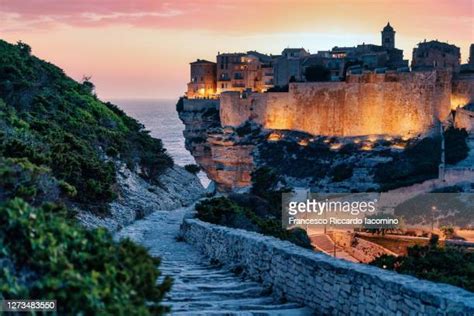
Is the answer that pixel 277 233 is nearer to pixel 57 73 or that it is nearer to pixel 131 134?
pixel 131 134

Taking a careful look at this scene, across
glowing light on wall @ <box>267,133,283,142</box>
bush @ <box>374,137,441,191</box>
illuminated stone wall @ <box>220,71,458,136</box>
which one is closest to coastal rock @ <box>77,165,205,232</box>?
bush @ <box>374,137,441,191</box>

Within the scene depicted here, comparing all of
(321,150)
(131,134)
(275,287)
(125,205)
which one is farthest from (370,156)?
(275,287)

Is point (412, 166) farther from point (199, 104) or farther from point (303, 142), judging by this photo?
point (199, 104)

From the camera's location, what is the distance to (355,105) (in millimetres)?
44031

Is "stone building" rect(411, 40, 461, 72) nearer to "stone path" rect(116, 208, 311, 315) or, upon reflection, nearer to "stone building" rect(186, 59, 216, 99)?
"stone building" rect(186, 59, 216, 99)

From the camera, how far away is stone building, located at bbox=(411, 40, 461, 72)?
47531 millimetres

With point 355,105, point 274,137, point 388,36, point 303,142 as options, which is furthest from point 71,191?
point 388,36

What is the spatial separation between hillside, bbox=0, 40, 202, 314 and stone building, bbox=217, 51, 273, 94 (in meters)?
26.0

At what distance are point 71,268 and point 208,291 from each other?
12.2 ft

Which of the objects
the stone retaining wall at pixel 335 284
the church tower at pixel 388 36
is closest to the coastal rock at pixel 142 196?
the stone retaining wall at pixel 335 284

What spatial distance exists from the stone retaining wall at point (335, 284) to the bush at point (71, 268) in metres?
1.99

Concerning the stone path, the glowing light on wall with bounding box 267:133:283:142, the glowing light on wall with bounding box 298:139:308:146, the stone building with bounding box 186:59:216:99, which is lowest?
the stone path

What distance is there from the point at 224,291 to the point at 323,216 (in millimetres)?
23530

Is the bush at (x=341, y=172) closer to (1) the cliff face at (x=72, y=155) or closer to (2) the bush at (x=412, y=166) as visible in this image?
(2) the bush at (x=412, y=166)
